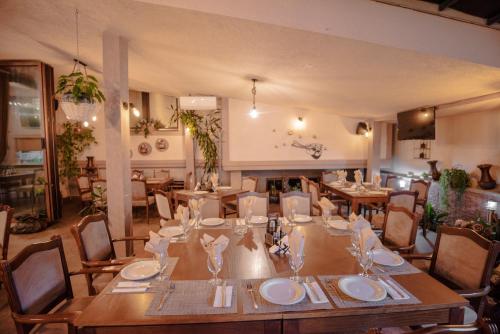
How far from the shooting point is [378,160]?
6.31m

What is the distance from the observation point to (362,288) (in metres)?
1.43

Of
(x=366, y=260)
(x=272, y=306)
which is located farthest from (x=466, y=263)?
(x=272, y=306)

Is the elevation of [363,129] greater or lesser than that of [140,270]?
greater

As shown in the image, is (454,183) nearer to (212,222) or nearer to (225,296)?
(212,222)

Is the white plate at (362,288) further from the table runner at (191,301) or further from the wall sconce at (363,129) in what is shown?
the wall sconce at (363,129)

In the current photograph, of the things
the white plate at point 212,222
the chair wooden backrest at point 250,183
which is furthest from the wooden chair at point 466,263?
the chair wooden backrest at point 250,183

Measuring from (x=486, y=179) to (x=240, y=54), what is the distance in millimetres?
4183

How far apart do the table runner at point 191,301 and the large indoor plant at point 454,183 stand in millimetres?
4468

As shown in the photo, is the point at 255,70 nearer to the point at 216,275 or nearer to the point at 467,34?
the point at 467,34

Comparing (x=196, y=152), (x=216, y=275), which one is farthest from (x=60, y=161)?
(x=216, y=275)

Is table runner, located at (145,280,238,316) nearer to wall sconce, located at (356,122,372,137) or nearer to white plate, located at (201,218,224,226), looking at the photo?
white plate, located at (201,218,224,226)

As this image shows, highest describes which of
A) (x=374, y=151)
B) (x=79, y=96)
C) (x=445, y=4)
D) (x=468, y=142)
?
(x=445, y=4)

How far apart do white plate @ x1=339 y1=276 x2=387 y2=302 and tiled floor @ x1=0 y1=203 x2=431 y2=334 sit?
56.7 inches

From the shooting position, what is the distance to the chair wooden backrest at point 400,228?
2242 millimetres
